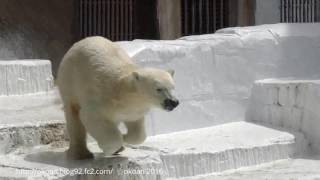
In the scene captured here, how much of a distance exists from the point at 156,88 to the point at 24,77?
9.05 feet

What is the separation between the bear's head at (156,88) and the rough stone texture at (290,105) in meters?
2.72

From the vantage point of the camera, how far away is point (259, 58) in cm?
688

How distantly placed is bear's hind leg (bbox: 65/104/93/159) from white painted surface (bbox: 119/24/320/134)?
1.53 metres

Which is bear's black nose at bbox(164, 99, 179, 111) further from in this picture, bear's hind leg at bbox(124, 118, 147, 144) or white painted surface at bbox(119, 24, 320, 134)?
white painted surface at bbox(119, 24, 320, 134)

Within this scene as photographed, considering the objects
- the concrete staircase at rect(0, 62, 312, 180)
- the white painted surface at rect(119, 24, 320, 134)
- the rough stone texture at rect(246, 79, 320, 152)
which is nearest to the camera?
the concrete staircase at rect(0, 62, 312, 180)

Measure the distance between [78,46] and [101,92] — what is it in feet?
1.40

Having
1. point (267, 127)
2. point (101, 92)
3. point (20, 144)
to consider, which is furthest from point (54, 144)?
point (267, 127)

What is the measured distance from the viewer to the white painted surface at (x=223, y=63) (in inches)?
241

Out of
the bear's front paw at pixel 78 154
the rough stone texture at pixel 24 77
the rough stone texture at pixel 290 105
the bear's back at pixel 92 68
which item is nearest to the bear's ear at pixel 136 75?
the bear's back at pixel 92 68

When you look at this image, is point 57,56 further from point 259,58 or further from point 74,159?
point 74,159

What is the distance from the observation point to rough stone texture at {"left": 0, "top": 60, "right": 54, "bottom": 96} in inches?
244

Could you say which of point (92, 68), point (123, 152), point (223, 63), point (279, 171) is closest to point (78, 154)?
point (123, 152)

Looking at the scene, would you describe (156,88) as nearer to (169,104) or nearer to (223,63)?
(169,104)

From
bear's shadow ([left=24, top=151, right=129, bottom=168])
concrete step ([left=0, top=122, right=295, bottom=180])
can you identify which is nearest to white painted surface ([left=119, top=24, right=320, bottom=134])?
concrete step ([left=0, top=122, right=295, bottom=180])
